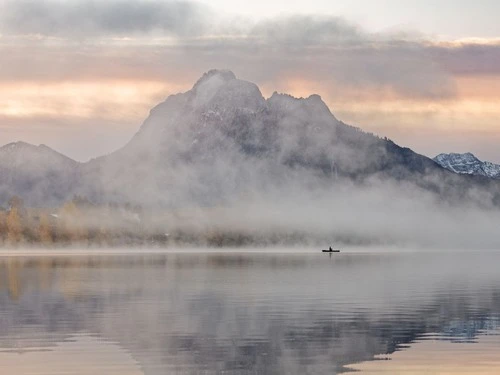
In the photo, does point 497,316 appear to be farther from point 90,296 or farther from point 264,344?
point 90,296

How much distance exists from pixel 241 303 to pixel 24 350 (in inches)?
1574

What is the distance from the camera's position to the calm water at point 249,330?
2265 inches

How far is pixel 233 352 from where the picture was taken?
6241 centimetres

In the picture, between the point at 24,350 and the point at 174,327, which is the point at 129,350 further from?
the point at 174,327

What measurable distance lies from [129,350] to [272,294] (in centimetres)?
5336

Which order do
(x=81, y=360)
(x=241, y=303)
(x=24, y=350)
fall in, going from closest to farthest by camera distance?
1. (x=81, y=360)
2. (x=24, y=350)
3. (x=241, y=303)

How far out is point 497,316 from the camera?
86.6 meters

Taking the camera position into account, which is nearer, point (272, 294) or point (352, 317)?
point (352, 317)

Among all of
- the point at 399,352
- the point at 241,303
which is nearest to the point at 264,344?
the point at 399,352

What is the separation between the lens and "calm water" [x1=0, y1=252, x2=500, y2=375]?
5753cm

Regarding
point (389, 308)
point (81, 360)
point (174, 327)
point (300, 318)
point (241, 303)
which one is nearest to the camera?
point (81, 360)

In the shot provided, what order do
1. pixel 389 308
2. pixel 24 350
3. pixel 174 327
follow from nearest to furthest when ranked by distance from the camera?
pixel 24 350 → pixel 174 327 → pixel 389 308

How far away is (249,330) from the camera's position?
2960 inches

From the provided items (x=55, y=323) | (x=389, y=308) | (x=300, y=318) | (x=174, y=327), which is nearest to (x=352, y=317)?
(x=300, y=318)
